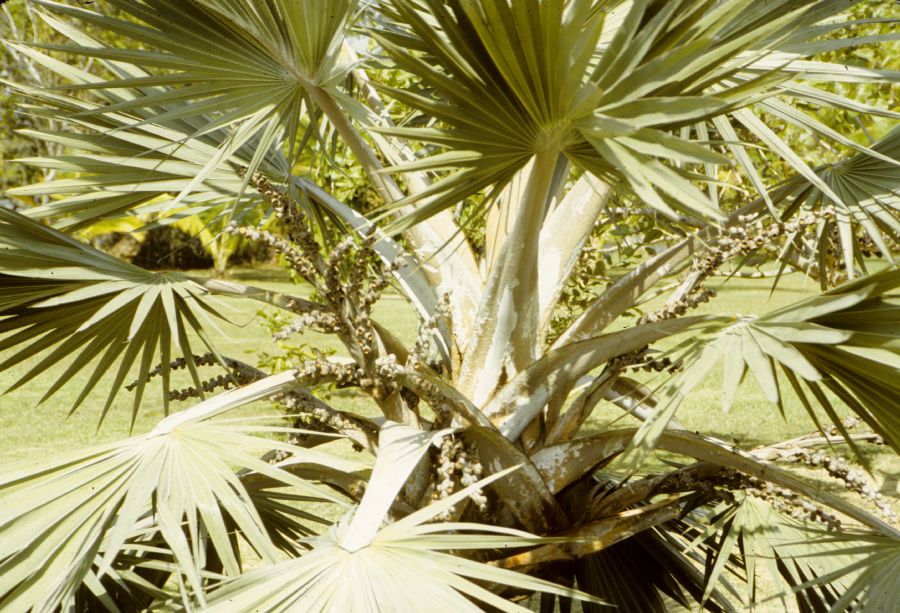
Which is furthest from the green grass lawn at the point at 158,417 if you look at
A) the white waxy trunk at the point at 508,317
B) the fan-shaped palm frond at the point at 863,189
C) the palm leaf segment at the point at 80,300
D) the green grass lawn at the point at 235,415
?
the fan-shaped palm frond at the point at 863,189

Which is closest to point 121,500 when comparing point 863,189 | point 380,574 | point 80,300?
point 380,574

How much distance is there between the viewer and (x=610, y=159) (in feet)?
4.99

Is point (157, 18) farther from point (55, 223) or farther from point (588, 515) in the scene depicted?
point (588, 515)

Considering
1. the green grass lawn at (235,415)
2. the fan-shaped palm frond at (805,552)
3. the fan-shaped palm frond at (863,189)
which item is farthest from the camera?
the green grass lawn at (235,415)

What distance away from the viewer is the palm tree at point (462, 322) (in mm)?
1635

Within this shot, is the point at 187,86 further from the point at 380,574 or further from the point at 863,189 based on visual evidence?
the point at 863,189

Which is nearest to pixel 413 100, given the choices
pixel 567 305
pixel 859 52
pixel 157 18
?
pixel 157 18

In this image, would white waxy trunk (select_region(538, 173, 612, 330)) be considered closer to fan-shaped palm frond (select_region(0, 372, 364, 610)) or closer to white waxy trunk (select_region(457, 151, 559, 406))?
white waxy trunk (select_region(457, 151, 559, 406))

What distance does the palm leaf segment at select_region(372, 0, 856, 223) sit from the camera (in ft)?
4.90

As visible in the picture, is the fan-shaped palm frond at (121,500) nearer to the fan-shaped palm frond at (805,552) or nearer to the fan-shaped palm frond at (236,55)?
the fan-shaped palm frond at (236,55)

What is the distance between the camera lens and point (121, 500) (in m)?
1.89

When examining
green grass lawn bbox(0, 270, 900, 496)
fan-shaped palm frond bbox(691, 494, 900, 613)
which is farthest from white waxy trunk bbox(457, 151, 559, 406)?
green grass lawn bbox(0, 270, 900, 496)

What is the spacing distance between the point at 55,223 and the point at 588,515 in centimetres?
179

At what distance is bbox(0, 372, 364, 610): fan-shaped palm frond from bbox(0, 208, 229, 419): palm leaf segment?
0.35 meters
